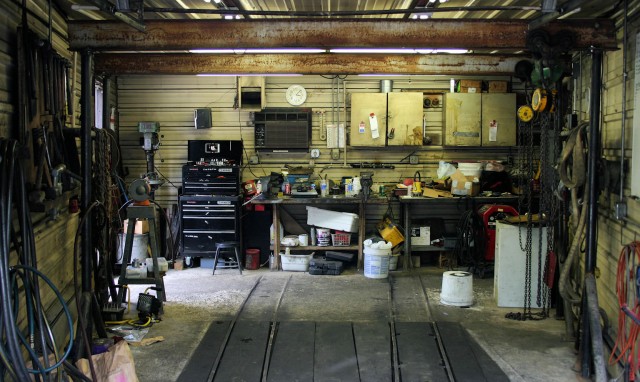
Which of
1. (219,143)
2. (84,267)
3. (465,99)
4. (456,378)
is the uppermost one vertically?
(465,99)

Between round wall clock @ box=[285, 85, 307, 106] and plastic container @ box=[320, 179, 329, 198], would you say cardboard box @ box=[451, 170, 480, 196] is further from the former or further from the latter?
round wall clock @ box=[285, 85, 307, 106]

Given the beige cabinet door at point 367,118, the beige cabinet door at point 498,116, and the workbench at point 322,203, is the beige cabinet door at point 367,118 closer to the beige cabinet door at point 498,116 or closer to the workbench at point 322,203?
the workbench at point 322,203

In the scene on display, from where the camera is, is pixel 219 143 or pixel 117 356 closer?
pixel 117 356

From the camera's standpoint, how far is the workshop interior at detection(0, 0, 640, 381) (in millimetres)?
4762

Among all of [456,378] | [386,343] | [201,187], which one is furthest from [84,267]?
[201,187]

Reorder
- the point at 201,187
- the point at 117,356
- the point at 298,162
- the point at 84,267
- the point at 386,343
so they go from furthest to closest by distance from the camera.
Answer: the point at 298,162
the point at 201,187
the point at 386,343
the point at 84,267
the point at 117,356

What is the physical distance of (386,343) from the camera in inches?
229

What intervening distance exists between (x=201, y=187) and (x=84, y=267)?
406 cm

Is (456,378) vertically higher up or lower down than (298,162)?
lower down

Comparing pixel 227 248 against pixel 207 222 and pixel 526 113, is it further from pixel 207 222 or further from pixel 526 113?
pixel 526 113

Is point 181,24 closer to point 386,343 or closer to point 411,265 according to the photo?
point 386,343

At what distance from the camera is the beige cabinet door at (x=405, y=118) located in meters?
9.65

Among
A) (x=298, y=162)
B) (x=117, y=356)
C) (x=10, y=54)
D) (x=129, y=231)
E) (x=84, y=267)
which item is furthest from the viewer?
(x=298, y=162)

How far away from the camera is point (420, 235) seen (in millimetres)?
9555
